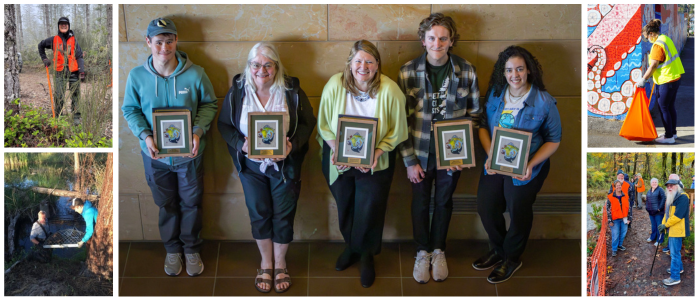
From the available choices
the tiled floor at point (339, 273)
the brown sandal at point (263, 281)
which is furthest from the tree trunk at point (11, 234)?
the brown sandal at point (263, 281)

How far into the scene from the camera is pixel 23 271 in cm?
336

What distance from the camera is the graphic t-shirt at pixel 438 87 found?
128 inches

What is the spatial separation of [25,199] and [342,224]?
194 cm

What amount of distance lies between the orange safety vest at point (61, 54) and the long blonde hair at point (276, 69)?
115cm

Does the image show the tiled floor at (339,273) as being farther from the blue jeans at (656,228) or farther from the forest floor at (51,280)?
the blue jeans at (656,228)

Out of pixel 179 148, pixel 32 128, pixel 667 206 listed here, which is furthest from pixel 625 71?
pixel 32 128

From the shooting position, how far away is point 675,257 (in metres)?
3.35

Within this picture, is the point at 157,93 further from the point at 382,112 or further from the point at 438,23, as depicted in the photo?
the point at 438,23

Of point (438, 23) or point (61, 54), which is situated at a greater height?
point (438, 23)

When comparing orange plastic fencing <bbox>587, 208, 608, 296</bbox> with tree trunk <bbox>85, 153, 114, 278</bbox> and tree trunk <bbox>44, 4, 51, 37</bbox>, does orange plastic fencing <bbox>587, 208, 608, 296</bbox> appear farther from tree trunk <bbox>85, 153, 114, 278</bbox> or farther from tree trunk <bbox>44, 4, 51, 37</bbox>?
tree trunk <bbox>44, 4, 51, 37</bbox>

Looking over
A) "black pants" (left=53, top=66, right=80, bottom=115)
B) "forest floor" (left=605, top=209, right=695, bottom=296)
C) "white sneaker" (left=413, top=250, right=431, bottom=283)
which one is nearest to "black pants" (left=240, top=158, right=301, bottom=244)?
"white sneaker" (left=413, top=250, right=431, bottom=283)

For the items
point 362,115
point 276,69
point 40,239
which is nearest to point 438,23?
point 362,115

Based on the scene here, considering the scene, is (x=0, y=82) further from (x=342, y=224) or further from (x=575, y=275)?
(x=575, y=275)

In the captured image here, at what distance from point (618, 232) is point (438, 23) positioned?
5.71ft
